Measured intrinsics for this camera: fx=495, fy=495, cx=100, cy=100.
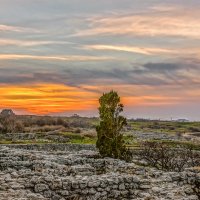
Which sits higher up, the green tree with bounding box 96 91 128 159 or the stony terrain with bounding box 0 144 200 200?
the green tree with bounding box 96 91 128 159

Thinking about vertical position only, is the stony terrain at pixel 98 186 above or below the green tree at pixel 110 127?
below

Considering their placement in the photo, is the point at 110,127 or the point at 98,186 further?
the point at 110,127

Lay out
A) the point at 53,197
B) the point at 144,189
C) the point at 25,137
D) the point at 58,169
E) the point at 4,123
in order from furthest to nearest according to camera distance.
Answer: the point at 4,123, the point at 25,137, the point at 58,169, the point at 144,189, the point at 53,197

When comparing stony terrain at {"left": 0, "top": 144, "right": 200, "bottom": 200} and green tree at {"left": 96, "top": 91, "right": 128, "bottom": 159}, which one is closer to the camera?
stony terrain at {"left": 0, "top": 144, "right": 200, "bottom": 200}

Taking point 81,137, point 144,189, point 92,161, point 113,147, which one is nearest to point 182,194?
point 144,189

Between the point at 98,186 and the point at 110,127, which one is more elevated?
the point at 110,127

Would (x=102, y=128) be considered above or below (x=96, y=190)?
above

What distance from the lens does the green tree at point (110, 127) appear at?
147 feet

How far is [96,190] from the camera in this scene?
26.6 meters

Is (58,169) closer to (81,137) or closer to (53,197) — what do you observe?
(53,197)

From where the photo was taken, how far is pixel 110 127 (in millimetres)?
44688

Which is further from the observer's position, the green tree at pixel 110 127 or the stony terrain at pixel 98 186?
the green tree at pixel 110 127

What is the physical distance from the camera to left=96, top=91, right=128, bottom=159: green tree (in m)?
44.7

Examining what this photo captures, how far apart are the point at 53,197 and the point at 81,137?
68.9m
